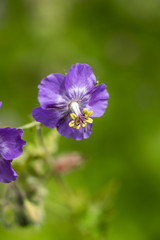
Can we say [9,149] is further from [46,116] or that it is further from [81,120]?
[81,120]

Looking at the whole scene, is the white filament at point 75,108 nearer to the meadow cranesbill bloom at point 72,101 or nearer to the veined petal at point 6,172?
the meadow cranesbill bloom at point 72,101

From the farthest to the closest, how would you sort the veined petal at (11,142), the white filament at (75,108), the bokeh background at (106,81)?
the bokeh background at (106,81)
the white filament at (75,108)
the veined petal at (11,142)

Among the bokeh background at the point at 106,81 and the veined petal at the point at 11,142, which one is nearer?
the veined petal at the point at 11,142

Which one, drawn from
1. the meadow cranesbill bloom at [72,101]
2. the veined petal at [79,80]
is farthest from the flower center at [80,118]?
the veined petal at [79,80]

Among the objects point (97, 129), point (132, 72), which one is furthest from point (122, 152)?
point (132, 72)

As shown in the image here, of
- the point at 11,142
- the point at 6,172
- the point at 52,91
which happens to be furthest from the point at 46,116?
the point at 6,172

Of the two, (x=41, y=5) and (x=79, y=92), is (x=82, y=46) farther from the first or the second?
(x=79, y=92)
